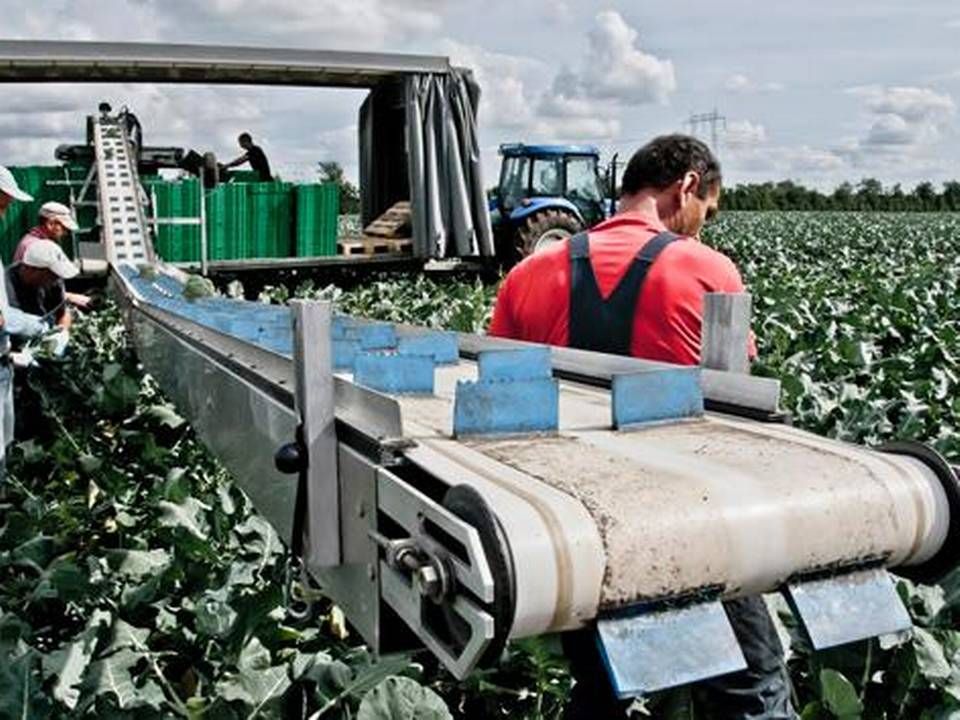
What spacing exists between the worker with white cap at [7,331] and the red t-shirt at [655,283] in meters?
3.40

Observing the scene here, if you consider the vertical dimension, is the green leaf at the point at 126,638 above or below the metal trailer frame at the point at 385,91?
below

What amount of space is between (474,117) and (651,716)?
43.0ft

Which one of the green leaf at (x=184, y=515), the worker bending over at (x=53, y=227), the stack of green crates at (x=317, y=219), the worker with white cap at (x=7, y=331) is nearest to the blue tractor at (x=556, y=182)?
the stack of green crates at (x=317, y=219)

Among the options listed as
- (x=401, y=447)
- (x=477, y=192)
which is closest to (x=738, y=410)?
(x=401, y=447)

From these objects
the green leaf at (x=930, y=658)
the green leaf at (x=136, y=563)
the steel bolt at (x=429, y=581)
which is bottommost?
the green leaf at (x=930, y=658)

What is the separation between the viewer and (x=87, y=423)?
6.38 metres

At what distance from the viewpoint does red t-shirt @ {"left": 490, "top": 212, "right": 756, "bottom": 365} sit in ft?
9.73

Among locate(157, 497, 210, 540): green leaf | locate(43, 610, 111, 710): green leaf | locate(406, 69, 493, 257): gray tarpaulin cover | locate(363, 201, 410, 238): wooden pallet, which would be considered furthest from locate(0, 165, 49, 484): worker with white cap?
locate(363, 201, 410, 238): wooden pallet

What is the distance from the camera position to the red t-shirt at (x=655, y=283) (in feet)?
9.73

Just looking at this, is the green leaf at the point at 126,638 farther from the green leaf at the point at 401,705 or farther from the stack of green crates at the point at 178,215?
the stack of green crates at the point at 178,215

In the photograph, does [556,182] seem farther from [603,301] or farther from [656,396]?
[656,396]

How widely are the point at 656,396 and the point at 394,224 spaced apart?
46.0 feet

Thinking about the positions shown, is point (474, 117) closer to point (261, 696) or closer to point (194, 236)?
point (194, 236)

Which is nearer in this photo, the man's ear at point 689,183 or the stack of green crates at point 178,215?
the man's ear at point 689,183
